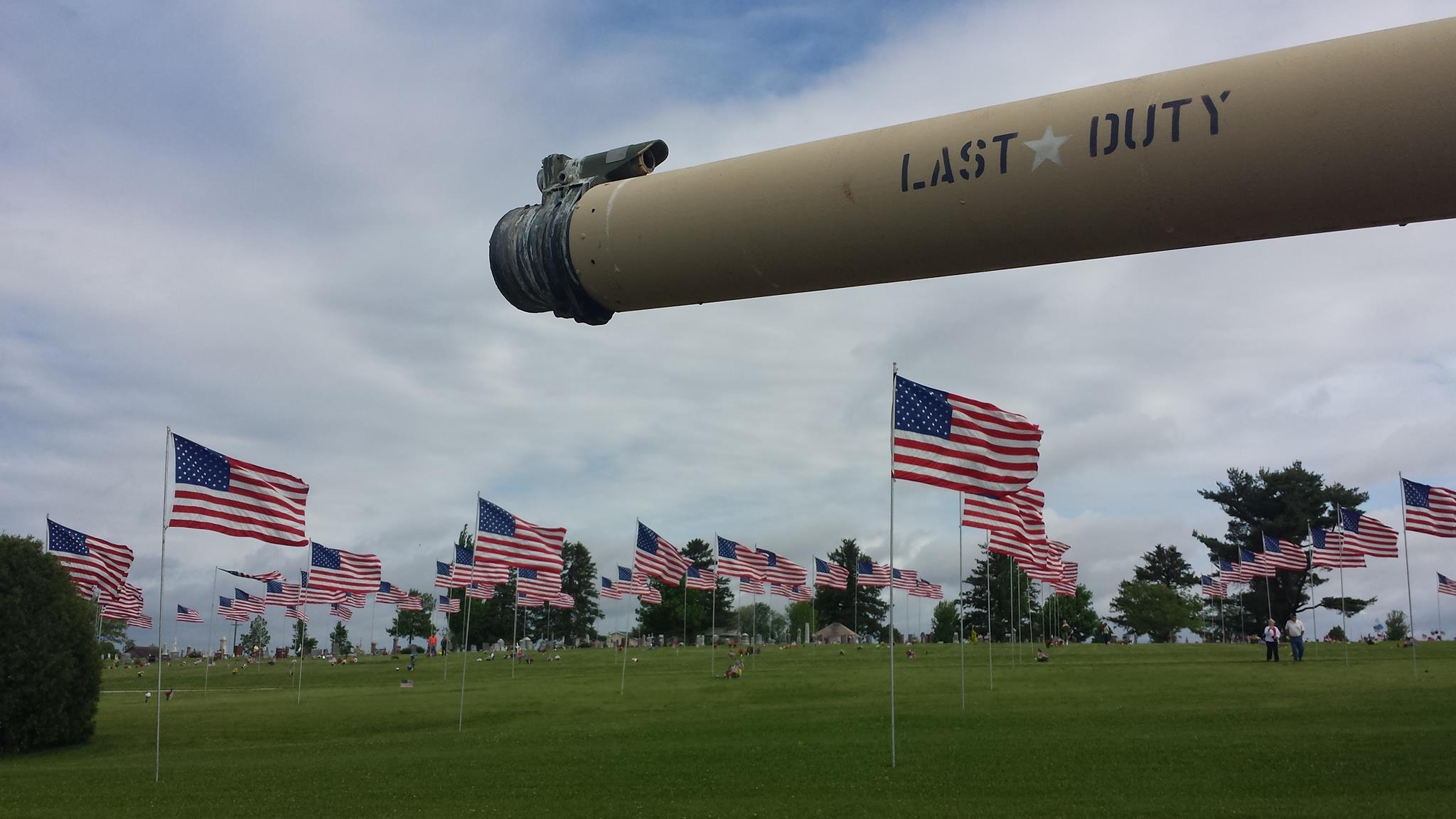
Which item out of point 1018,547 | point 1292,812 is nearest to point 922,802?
point 1292,812

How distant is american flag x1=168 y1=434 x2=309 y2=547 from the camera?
19734 mm

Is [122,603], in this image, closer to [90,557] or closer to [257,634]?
[90,557]

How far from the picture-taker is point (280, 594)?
5950 centimetres

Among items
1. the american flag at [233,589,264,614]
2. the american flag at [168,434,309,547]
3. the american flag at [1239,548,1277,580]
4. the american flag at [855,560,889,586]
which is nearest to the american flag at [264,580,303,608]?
the american flag at [233,589,264,614]

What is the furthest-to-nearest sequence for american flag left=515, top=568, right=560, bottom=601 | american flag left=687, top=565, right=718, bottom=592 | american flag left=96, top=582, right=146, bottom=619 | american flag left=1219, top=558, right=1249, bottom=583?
american flag left=1219, top=558, right=1249, bottom=583 → american flag left=687, top=565, right=718, bottom=592 → american flag left=96, top=582, right=146, bottom=619 → american flag left=515, top=568, right=560, bottom=601

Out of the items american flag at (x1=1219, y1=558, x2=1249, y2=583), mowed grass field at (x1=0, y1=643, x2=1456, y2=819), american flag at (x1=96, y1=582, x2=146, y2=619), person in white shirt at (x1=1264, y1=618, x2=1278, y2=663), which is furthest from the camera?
american flag at (x1=1219, y1=558, x2=1249, y2=583)

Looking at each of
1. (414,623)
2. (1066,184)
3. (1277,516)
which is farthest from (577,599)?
(1066,184)

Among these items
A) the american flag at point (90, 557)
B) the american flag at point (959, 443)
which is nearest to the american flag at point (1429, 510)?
the american flag at point (959, 443)

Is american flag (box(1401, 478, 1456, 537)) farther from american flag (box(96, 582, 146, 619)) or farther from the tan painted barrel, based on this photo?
american flag (box(96, 582, 146, 619))

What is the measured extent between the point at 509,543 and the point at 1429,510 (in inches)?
1123

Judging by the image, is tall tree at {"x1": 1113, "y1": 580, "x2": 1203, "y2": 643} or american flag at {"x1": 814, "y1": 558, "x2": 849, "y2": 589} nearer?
american flag at {"x1": 814, "y1": 558, "x2": 849, "y2": 589}

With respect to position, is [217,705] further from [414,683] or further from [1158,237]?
[1158,237]

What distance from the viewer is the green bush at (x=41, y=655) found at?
24391 mm

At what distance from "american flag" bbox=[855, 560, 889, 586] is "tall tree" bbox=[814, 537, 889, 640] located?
55.5 metres
